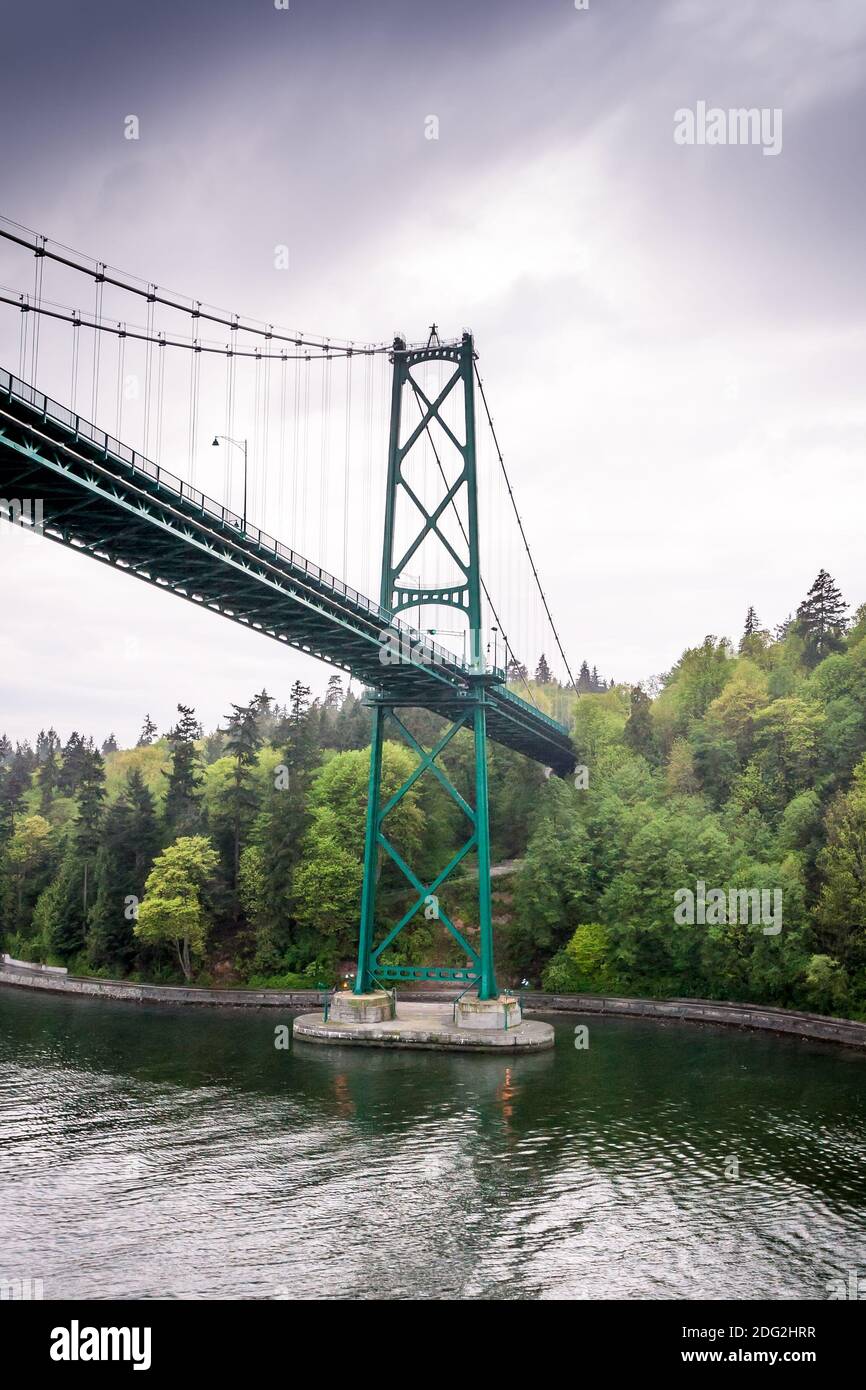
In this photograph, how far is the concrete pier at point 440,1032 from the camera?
45.4m

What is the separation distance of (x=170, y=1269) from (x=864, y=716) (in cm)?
5229

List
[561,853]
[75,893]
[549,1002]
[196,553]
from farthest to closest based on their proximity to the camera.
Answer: [75,893] → [561,853] → [549,1002] → [196,553]

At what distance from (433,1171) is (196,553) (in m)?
21.2

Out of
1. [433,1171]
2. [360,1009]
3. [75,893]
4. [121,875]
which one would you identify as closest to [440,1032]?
[360,1009]

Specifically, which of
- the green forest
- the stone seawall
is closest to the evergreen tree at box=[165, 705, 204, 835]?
the green forest

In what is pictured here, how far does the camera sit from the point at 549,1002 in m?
56.6

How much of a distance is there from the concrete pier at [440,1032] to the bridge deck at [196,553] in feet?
49.8

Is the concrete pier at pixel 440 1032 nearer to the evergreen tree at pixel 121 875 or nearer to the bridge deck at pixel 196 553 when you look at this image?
the bridge deck at pixel 196 553

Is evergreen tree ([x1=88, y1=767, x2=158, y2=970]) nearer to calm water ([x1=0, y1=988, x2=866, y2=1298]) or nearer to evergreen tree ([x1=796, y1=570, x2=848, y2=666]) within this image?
calm water ([x1=0, y1=988, x2=866, y2=1298])

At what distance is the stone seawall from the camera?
46.2 metres

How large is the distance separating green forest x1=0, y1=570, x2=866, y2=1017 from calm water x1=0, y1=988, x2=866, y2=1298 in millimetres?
8510

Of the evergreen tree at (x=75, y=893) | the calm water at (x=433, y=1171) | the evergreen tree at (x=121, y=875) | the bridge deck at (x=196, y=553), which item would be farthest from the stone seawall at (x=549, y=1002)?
the bridge deck at (x=196, y=553)

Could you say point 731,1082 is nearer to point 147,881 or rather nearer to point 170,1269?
point 170,1269

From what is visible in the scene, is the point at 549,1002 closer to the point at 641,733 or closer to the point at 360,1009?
the point at 360,1009
